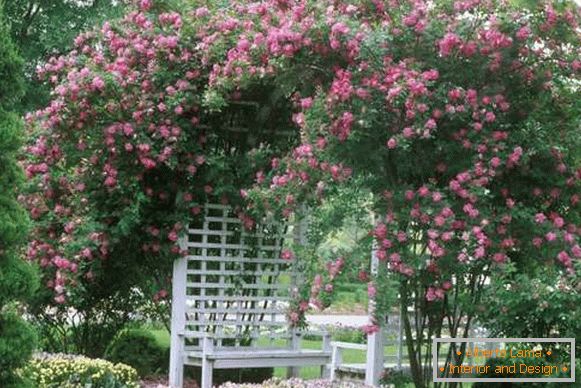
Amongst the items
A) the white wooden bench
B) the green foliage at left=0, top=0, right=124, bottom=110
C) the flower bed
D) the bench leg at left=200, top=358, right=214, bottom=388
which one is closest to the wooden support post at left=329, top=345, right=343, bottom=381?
the white wooden bench

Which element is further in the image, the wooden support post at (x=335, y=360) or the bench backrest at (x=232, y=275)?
the wooden support post at (x=335, y=360)

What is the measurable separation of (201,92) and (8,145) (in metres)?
2.72

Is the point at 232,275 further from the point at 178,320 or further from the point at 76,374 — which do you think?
the point at 76,374

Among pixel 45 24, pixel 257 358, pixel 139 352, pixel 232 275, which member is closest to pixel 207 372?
pixel 257 358

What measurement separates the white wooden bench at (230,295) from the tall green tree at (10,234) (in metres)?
2.65

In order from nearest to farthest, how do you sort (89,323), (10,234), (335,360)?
(10,234) → (335,360) → (89,323)

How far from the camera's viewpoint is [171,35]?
7.02 meters

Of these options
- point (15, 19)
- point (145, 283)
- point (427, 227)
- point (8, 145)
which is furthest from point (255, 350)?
point (15, 19)

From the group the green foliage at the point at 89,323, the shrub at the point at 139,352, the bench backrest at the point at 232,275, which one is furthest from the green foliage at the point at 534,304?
the green foliage at the point at 89,323

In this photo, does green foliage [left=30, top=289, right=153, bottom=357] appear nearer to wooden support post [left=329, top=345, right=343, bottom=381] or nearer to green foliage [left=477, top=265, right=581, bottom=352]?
wooden support post [left=329, top=345, right=343, bottom=381]

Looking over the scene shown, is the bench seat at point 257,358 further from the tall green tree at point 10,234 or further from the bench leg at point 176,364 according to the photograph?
the tall green tree at point 10,234

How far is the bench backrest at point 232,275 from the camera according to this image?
7.32 metres

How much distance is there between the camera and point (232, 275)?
7.44 metres

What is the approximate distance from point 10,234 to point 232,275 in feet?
10.4
